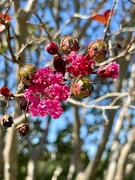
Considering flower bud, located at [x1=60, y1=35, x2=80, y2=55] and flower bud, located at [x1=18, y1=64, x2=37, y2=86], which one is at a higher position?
flower bud, located at [x1=60, y1=35, x2=80, y2=55]

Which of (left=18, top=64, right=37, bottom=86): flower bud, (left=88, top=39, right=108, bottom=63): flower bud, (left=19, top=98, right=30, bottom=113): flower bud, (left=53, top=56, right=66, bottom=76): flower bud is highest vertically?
(left=88, top=39, right=108, bottom=63): flower bud

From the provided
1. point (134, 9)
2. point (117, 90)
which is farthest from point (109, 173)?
point (134, 9)

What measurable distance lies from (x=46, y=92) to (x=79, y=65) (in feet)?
0.28

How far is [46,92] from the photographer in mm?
806

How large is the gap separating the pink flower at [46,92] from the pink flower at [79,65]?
0.03m

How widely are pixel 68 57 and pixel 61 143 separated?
281 cm

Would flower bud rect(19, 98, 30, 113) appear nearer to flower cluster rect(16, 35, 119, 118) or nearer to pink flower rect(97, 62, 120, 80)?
flower cluster rect(16, 35, 119, 118)

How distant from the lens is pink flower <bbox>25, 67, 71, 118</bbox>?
0.80 m

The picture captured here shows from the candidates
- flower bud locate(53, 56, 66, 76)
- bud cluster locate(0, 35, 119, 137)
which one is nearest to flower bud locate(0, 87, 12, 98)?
bud cluster locate(0, 35, 119, 137)

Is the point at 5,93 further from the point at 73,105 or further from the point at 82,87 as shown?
the point at 73,105

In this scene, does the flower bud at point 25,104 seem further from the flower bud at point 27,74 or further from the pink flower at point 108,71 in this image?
the pink flower at point 108,71

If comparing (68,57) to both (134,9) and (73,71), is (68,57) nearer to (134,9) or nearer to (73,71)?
(73,71)

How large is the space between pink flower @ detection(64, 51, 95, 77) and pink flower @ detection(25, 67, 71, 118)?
0.10 feet

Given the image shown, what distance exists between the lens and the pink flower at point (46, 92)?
2.61 feet
